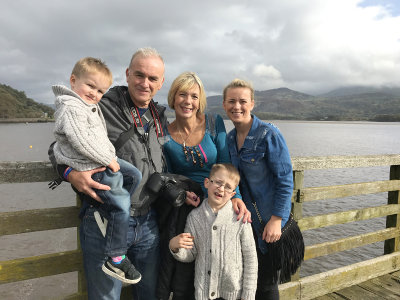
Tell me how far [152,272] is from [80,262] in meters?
0.71

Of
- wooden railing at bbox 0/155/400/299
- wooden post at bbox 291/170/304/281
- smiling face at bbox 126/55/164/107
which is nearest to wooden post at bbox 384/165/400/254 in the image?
wooden railing at bbox 0/155/400/299

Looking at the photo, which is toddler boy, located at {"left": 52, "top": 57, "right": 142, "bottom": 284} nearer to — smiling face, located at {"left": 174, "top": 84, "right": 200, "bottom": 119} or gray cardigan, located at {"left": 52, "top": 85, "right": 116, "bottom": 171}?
gray cardigan, located at {"left": 52, "top": 85, "right": 116, "bottom": 171}

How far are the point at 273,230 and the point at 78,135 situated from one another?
6.16ft

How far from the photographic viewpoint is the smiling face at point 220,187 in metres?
2.58

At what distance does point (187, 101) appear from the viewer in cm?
279

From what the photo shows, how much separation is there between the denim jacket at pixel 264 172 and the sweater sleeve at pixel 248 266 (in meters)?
0.30

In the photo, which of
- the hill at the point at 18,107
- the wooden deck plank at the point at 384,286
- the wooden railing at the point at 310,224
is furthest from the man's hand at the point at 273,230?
the hill at the point at 18,107

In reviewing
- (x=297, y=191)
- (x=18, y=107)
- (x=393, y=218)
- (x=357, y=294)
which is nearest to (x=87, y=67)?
(x=297, y=191)

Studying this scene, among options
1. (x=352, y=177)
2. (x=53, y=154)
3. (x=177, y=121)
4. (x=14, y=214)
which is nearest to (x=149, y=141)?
(x=177, y=121)

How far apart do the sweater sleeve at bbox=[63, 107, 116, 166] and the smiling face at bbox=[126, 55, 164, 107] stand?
1.90 feet

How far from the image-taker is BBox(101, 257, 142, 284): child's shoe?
2.29 meters

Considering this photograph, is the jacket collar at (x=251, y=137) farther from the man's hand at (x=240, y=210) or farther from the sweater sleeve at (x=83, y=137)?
the sweater sleeve at (x=83, y=137)

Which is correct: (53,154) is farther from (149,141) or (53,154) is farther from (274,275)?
(274,275)

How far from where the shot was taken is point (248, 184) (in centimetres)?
287
